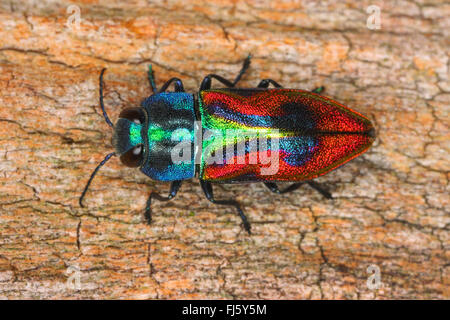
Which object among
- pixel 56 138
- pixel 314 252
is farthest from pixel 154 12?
pixel 314 252

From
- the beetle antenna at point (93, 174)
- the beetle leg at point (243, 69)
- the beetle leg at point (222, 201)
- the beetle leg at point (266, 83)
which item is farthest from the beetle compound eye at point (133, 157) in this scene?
the beetle leg at point (266, 83)

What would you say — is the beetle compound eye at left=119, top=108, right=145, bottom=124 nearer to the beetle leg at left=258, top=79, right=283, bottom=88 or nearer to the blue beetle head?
the blue beetle head

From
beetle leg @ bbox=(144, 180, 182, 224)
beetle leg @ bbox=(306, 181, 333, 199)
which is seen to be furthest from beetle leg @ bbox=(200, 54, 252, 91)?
beetle leg @ bbox=(306, 181, 333, 199)

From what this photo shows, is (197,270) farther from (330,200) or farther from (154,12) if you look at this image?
(154,12)

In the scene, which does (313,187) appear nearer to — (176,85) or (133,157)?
(176,85)

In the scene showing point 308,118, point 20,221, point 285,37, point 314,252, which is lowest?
point 314,252

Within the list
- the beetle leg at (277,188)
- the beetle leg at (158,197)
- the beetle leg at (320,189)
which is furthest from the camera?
the beetle leg at (320,189)

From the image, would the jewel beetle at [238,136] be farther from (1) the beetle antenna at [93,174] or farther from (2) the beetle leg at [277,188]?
(2) the beetle leg at [277,188]

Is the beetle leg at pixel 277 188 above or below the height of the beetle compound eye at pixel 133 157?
below
